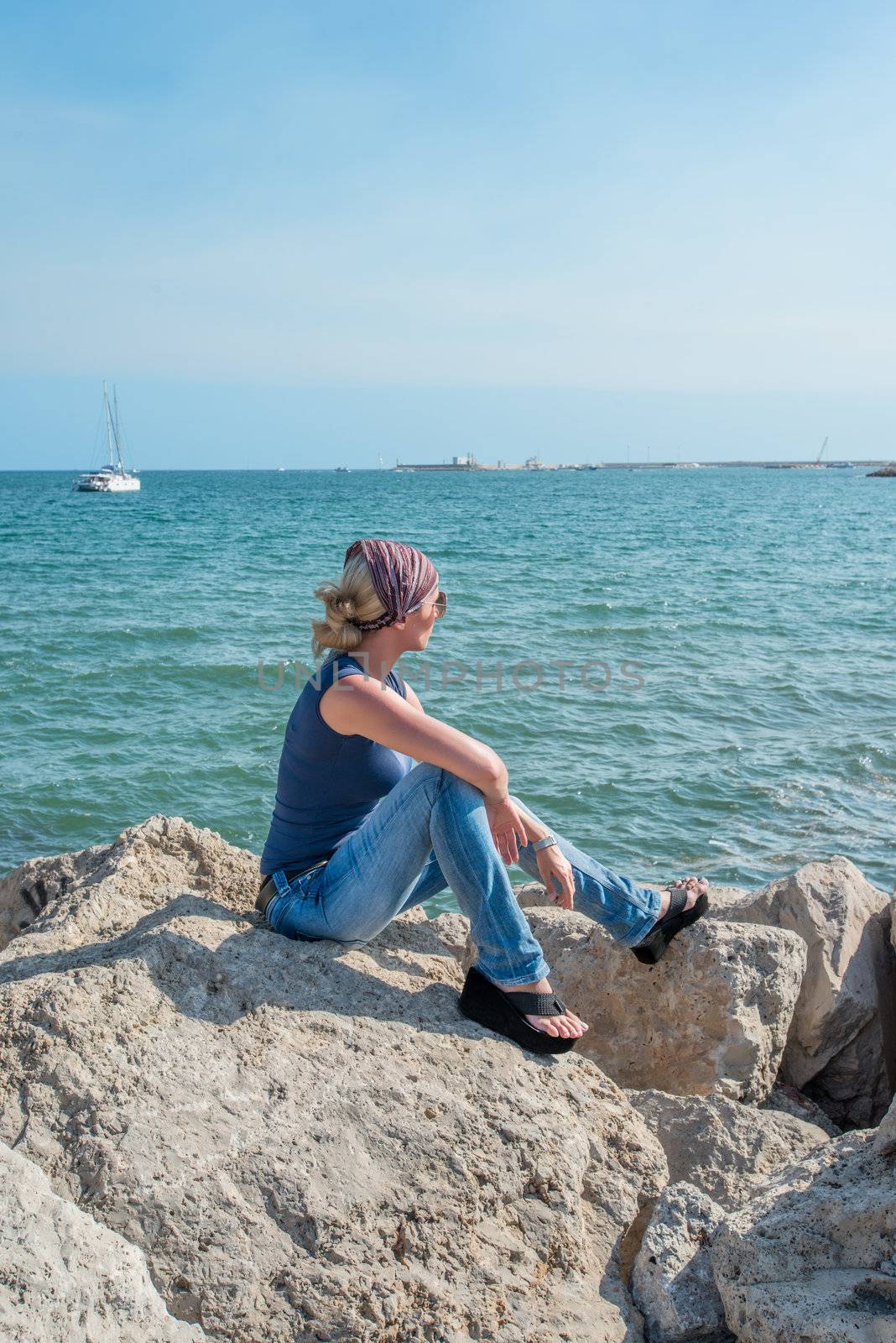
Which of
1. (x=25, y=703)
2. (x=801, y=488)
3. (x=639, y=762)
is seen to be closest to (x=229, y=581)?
(x=25, y=703)

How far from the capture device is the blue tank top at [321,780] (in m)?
3.12

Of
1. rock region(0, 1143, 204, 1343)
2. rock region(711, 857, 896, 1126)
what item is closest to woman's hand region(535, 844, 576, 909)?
rock region(711, 857, 896, 1126)

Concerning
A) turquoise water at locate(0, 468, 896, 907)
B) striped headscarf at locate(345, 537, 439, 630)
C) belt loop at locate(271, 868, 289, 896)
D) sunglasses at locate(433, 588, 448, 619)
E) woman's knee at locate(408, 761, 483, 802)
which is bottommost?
turquoise water at locate(0, 468, 896, 907)

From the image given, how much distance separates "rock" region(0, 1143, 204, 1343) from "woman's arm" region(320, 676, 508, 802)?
1.35 metres

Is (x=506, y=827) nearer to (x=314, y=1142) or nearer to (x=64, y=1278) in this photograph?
(x=314, y=1142)

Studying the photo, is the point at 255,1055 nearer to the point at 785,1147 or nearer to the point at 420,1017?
the point at 420,1017

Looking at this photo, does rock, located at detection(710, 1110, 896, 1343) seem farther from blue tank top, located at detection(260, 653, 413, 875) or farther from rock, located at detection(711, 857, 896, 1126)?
blue tank top, located at detection(260, 653, 413, 875)

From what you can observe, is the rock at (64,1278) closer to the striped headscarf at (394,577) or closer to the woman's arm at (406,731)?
the woman's arm at (406,731)

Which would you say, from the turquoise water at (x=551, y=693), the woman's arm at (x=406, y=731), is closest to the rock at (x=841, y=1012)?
the woman's arm at (x=406, y=731)

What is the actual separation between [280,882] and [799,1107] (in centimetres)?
200

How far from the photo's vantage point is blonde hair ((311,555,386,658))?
312 cm

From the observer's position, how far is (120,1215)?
219 centimetres

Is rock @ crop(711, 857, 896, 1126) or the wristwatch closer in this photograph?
the wristwatch

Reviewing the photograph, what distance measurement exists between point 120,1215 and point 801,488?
99.0 meters
